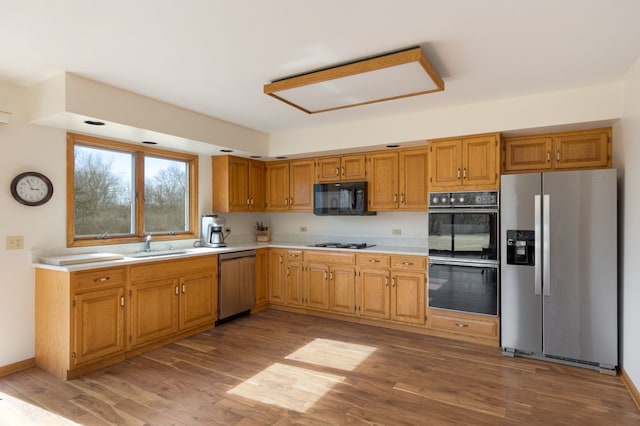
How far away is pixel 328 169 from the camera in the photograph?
16.1ft

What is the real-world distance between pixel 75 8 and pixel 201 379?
2.64m

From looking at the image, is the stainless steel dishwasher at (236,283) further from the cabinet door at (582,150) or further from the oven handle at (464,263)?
the cabinet door at (582,150)

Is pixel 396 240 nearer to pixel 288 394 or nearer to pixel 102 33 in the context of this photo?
pixel 288 394

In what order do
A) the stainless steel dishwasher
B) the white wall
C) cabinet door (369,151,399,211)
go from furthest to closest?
cabinet door (369,151,399,211) → the stainless steel dishwasher → the white wall

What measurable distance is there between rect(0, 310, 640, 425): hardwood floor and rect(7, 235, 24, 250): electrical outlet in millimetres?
1047

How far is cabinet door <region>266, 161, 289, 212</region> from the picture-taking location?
17.3 ft

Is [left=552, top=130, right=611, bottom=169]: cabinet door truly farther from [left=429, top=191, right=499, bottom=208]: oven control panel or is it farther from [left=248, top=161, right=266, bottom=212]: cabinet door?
[left=248, top=161, right=266, bottom=212]: cabinet door

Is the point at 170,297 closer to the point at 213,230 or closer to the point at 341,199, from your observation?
the point at 213,230

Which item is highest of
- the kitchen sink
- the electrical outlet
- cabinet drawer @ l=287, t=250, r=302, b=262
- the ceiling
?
the ceiling

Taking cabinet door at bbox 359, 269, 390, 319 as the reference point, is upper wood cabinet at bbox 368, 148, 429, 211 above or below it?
above

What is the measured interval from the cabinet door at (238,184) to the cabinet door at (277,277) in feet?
2.48

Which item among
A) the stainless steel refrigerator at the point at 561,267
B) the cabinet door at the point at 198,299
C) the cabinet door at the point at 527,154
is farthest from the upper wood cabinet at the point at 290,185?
the stainless steel refrigerator at the point at 561,267

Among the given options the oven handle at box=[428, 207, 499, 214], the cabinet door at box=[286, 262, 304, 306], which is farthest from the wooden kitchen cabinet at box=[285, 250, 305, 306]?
the oven handle at box=[428, 207, 499, 214]

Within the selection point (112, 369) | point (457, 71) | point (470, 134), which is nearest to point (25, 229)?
point (112, 369)
